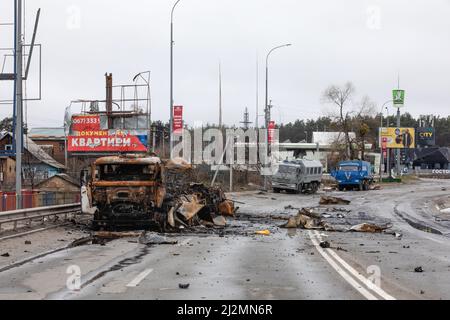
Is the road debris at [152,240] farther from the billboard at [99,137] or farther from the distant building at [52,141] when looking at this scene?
the distant building at [52,141]

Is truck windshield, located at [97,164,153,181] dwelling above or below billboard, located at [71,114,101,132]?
below

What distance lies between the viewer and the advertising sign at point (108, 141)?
36.7m

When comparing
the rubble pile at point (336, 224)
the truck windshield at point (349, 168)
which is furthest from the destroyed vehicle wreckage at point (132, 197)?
the truck windshield at point (349, 168)

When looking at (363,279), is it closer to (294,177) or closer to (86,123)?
(86,123)

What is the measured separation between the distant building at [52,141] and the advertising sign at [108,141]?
141 ft

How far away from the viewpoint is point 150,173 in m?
21.0

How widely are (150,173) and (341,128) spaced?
78.3 m

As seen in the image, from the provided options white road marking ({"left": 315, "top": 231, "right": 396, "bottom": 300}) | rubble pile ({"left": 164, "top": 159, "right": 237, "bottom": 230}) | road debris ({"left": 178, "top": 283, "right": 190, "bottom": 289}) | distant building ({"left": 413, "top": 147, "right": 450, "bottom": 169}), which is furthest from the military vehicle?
distant building ({"left": 413, "top": 147, "right": 450, "bottom": 169})

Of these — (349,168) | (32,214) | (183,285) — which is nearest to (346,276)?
(183,285)

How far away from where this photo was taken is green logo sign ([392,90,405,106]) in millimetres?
91688

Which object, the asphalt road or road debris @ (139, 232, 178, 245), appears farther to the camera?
road debris @ (139, 232, 178, 245)

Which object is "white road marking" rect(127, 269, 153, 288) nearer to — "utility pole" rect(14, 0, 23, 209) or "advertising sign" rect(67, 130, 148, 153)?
"utility pole" rect(14, 0, 23, 209)

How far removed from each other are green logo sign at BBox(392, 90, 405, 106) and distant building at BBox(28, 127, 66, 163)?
151ft
